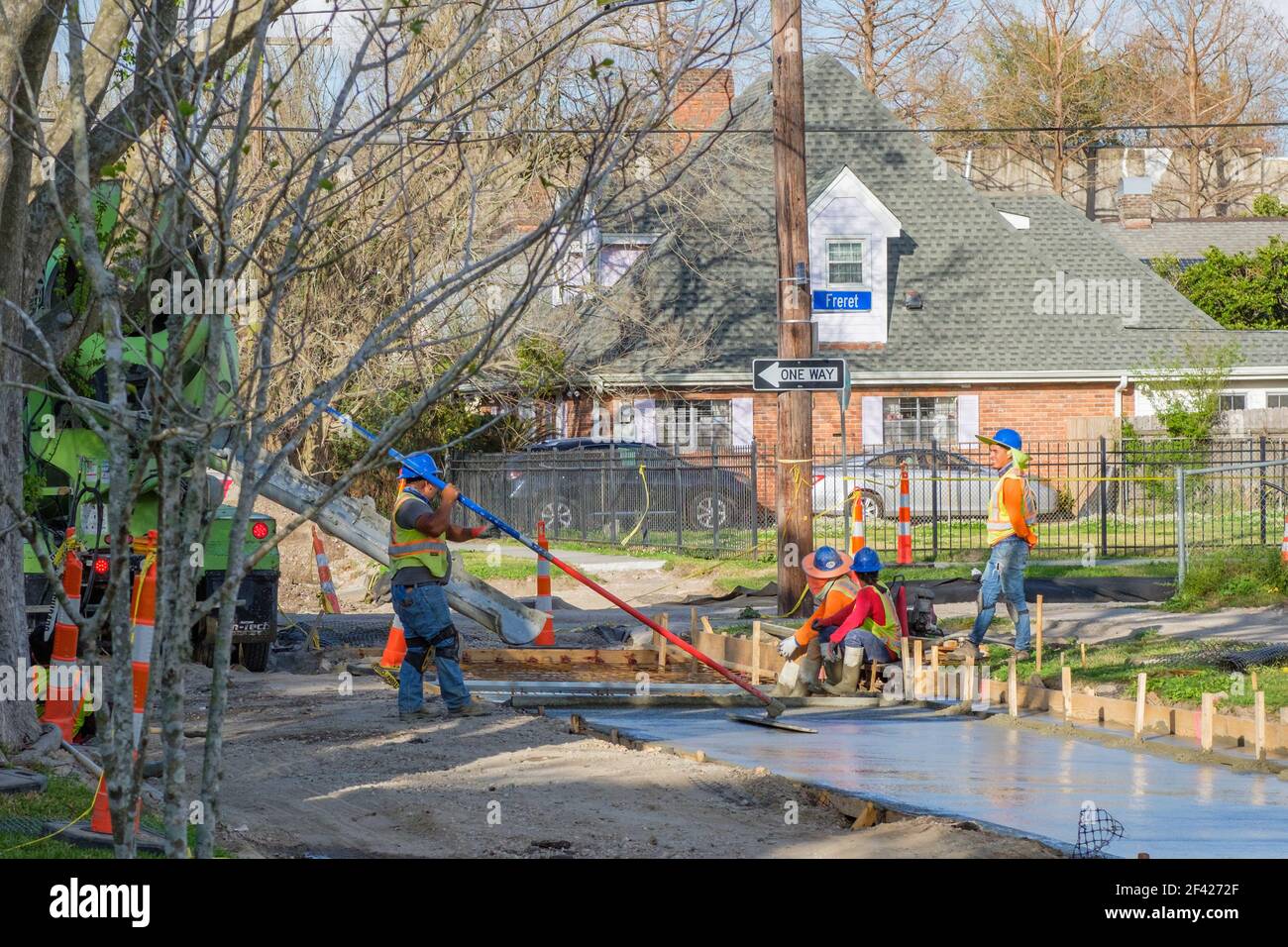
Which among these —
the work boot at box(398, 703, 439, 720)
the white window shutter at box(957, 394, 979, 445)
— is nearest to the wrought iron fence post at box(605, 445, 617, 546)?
the white window shutter at box(957, 394, 979, 445)

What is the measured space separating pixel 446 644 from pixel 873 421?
75.3 ft

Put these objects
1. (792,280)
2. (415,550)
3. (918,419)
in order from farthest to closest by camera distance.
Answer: (918,419)
(792,280)
(415,550)

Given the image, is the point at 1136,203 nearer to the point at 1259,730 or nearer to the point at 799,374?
the point at 799,374

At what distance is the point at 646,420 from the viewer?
33.3 metres

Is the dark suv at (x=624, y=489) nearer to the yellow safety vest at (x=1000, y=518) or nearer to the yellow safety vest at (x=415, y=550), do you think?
the yellow safety vest at (x=1000, y=518)

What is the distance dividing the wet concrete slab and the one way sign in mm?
5188

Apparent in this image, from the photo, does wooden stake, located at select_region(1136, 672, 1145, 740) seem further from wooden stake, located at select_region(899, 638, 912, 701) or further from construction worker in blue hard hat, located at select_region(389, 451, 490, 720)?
construction worker in blue hard hat, located at select_region(389, 451, 490, 720)

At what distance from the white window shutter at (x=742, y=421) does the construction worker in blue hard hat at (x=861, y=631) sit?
20292 millimetres

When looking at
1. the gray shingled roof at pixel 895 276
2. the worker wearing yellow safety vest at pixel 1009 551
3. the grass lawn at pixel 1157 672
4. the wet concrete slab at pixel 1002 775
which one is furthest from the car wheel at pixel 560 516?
the wet concrete slab at pixel 1002 775

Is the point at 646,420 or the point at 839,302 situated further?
the point at 646,420

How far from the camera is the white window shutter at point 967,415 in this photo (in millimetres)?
33938

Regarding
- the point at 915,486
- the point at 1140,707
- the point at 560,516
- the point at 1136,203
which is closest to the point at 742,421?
the point at 915,486

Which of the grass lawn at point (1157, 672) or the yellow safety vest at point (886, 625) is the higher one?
the yellow safety vest at point (886, 625)
